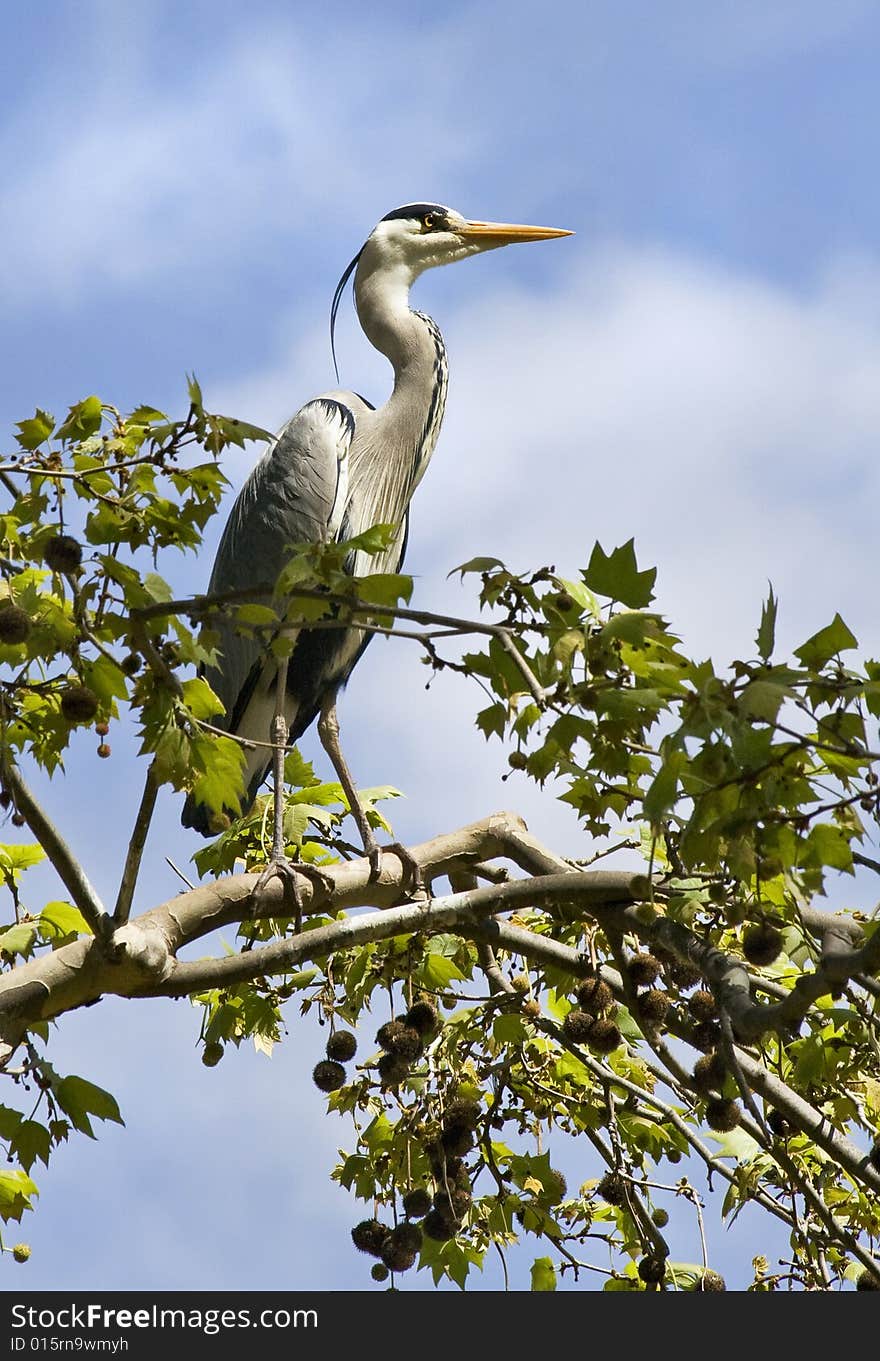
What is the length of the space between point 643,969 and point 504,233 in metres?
4.21

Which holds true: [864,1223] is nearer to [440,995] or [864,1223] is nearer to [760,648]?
[440,995]

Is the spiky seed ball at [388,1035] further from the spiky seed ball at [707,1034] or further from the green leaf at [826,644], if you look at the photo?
the green leaf at [826,644]

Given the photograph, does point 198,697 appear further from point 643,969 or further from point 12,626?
point 643,969

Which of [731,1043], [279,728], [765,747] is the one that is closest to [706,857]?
[765,747]

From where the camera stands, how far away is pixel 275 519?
5.34m

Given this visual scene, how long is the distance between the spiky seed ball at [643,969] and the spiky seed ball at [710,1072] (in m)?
0.21

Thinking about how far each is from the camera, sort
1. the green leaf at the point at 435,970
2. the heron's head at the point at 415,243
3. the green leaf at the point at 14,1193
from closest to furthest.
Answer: the green leaf at the point at 14,1193
the green leaf at the point at 435,970
the heron's head at the point at 415,243

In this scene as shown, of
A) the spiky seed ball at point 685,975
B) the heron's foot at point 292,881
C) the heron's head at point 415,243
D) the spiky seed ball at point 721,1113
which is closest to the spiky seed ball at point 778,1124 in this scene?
the spiky seed ball at point 721,1113

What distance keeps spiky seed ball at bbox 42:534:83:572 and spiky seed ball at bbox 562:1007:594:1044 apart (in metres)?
1.28

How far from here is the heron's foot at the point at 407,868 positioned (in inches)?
127

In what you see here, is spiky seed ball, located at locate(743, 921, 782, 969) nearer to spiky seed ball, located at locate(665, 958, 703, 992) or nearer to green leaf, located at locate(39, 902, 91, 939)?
spiky seed ball, located at locate(665, 958, 703, 992)

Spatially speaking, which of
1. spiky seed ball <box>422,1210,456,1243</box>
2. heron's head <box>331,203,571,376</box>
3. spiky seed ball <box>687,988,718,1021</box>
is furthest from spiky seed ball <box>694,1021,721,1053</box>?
heron's head <box>331,203,571,376</box>

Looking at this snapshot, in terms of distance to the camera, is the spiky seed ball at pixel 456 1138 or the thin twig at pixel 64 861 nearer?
the thin twig at pixel 64 861

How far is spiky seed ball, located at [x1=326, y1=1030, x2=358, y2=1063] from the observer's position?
306 cm
